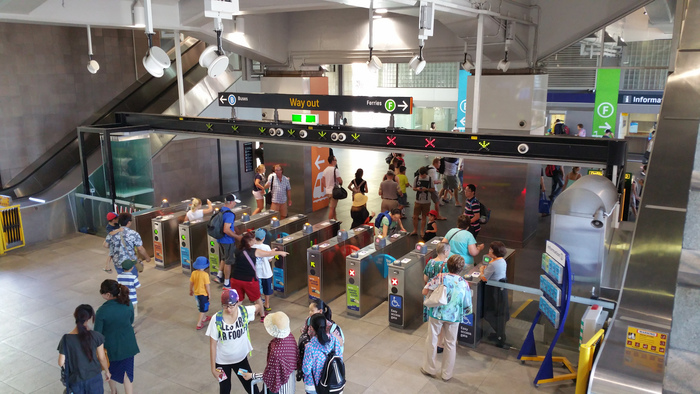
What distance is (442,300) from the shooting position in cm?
610

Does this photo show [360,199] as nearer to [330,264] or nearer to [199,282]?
[330,264]

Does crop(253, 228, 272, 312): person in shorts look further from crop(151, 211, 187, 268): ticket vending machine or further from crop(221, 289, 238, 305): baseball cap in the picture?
crop(151, 211, 187, 268): ticket vending machine

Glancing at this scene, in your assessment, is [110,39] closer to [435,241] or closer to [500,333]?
[435,241]

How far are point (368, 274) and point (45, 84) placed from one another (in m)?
10.8

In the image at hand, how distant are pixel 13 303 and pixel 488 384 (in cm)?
764

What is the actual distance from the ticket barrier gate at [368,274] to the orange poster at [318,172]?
6.18 m

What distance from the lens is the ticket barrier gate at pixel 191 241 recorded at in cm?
998

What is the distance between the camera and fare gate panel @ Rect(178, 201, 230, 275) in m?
9.98

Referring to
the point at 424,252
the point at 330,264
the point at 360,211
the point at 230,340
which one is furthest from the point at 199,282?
the point at 360,211

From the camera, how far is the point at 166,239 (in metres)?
10.4

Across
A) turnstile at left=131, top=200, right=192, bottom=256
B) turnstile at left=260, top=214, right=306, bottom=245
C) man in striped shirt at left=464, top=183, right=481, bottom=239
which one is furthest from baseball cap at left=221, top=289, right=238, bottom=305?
turnstile at left=131, top=200, right=192, bottom=256

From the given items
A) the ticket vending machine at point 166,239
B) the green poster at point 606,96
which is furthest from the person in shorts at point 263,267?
the green poster at point 606,96

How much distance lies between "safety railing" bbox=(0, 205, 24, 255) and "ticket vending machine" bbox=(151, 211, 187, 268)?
130 inches

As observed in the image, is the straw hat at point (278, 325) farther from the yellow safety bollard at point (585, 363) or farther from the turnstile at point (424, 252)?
the turnstile at point (424, 252)
